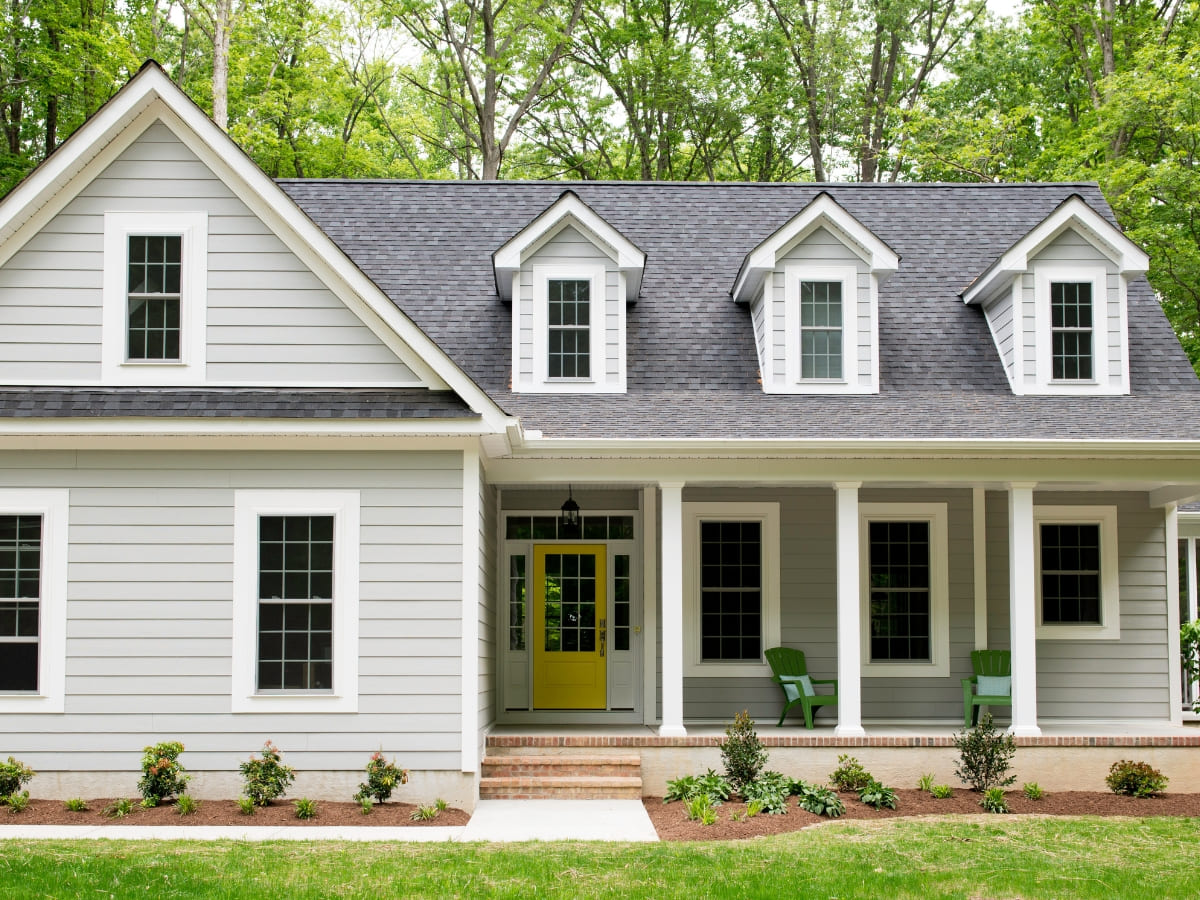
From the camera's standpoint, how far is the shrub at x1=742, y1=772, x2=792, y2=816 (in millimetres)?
10523

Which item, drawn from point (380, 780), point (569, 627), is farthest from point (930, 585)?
point (380, 780)

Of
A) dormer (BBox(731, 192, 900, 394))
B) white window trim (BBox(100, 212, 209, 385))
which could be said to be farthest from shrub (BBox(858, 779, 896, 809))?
white window trim (BBox(100, 212, 209, 385))

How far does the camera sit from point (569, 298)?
46.7ft

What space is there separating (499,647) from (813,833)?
18.3 ft

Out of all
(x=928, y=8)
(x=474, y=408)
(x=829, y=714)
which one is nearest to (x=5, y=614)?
(x=474, y=408)

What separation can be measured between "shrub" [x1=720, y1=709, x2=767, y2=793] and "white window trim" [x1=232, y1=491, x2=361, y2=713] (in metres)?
3.36

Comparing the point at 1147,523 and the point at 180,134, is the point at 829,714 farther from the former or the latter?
the point at 180,134

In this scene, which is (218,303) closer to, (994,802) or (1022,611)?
(994,802)

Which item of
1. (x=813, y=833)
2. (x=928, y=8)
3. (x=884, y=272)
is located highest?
(x=928, y=8)

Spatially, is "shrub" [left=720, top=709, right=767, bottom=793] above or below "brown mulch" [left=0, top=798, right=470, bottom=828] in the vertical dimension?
above

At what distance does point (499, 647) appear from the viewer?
14250 millimetres

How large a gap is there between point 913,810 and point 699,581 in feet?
13.1

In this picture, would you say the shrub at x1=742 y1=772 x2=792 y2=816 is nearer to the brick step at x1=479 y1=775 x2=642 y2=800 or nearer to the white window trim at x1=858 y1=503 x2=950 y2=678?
the brick step at x1=479 y1=775 x2=642 y2=800

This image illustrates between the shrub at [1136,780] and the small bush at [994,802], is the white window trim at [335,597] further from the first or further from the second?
the shrub at [1136,780]
